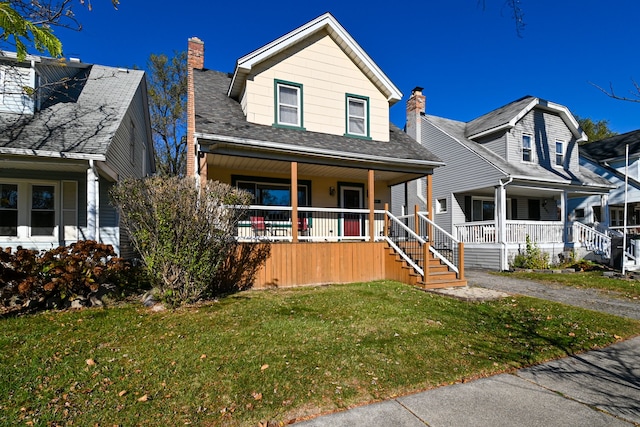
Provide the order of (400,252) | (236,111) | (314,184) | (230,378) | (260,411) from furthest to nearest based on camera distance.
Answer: (314,184)
(236,111)
(400,252)
(230,378)
(260,411)

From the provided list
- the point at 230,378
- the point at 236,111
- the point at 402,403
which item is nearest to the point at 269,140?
the point at 236,111

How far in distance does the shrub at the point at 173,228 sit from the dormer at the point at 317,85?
15.2 feet

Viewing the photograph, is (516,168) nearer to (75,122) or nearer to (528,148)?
(528,148)

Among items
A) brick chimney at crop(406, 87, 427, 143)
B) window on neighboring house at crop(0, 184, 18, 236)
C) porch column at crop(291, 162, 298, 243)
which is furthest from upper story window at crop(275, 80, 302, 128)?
brick chimney at crop(406, 87, 427, 143)

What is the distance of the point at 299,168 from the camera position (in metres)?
11.1

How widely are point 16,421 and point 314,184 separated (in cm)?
1001

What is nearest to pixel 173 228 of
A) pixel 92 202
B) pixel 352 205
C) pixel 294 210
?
pixel 294 210

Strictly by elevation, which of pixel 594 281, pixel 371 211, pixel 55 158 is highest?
pixel 55 158

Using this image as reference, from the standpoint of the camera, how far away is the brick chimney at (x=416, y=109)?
18.2 metres

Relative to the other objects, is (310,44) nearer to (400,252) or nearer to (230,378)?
(400,252)

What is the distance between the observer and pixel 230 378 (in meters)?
3.57

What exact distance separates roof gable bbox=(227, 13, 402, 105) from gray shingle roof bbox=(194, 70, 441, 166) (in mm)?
917

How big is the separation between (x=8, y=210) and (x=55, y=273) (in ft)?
18.5

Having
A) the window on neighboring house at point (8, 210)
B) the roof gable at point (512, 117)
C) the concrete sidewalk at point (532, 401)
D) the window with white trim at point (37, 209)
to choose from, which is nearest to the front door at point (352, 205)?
the roof gable at point (512, 117)
